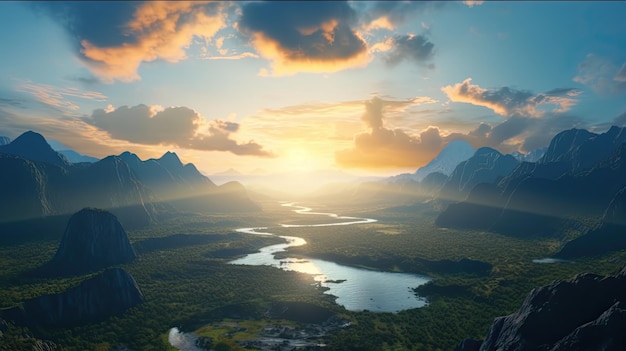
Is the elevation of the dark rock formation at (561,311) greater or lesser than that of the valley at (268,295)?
greater

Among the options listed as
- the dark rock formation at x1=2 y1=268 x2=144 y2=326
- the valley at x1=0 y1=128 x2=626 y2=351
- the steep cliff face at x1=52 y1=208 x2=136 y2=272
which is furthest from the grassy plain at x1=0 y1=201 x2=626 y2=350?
Result: the steep cliff face at x1=52 y1=208 x2=136 y2=272

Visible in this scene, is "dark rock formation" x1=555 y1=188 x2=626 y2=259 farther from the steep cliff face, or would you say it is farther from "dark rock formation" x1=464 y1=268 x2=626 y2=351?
the steep cliff face

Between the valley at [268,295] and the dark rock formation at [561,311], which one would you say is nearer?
the dark rock formation at [561,311]

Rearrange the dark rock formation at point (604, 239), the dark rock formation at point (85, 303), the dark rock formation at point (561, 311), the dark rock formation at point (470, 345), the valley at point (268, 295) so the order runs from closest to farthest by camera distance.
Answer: the dark rock formation at point (561, 311) < the dark rock formation at point (470, 345) < the valley at point (268, 295) < the dark rock formation at point (85, 303) < the dark rock formation at point (604, 239)

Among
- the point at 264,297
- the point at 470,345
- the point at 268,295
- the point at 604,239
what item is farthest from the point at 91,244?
the point at 604,239

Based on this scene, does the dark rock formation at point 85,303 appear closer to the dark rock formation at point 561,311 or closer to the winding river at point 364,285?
the winding river at point 364,285

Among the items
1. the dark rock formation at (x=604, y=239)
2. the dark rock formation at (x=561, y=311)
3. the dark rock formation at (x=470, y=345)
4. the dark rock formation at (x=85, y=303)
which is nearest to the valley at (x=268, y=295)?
the dark rock formation at (x=85, y=303)

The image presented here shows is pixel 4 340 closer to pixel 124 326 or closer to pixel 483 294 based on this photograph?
pixel 124 326

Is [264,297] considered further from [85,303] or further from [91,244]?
[91,244]
